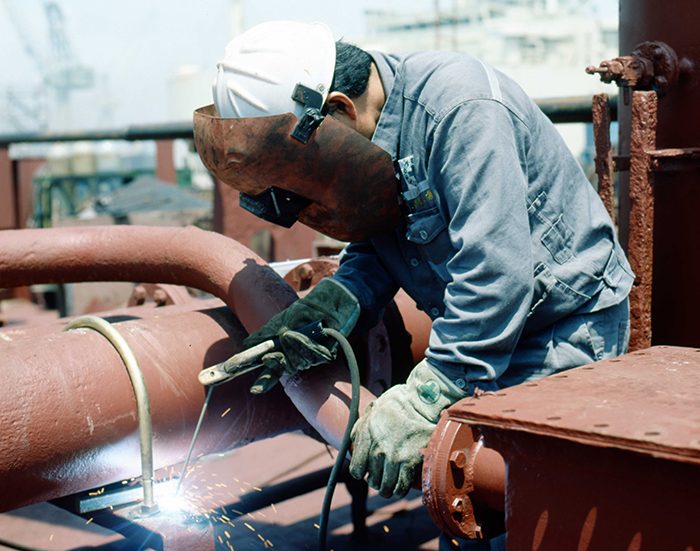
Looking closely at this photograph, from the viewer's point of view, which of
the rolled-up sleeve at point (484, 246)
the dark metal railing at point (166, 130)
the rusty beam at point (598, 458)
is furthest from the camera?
the dark metal railing at point (166, 130)

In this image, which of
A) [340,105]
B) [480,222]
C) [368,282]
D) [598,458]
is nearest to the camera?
[598,458]

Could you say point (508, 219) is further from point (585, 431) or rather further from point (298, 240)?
point (298, 240)

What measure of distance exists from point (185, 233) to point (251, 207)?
42 centimetres

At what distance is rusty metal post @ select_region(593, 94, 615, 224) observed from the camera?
1979 mm

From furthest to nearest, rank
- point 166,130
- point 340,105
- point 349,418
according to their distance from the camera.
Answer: point 166,130 < point 340,105 < point 349,418

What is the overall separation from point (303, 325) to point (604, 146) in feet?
3.44

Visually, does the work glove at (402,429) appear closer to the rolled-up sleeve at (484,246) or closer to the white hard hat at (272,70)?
the rolled-up sleeve at (484,246)

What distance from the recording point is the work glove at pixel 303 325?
5.12ft

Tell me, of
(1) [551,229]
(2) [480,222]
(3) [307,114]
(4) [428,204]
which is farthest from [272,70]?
(1) [551,229]

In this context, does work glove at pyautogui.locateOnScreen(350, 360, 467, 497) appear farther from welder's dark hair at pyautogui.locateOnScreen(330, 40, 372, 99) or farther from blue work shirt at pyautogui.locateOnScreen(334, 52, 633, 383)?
welder's dark hair at pyautogui.locateOnScreen(330, 40, 372, 99)

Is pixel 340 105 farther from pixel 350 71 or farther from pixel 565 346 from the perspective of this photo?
pixel 565 346

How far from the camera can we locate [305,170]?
1.53 m

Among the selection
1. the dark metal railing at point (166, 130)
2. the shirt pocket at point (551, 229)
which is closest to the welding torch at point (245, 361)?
the shirt pocket at point (551, 229)

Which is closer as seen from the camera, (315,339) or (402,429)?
(402,429)
